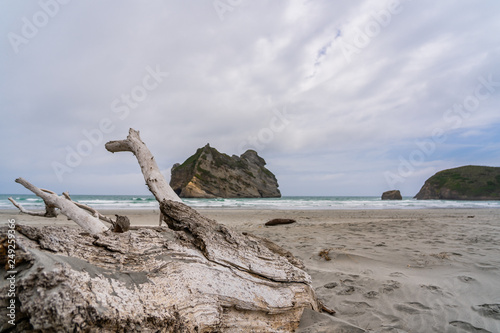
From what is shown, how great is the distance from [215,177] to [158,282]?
54062 millimetres

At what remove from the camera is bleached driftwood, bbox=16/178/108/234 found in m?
3.81

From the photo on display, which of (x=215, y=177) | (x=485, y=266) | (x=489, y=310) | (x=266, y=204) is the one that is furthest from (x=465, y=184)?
(x=489, y=310)

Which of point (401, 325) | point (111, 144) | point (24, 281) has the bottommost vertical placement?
point (401, 325)

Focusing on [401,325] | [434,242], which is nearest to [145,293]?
[401,325]

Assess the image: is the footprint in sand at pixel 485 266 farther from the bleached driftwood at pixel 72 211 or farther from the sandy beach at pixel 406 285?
the bleached driftwood at pixel 72 211

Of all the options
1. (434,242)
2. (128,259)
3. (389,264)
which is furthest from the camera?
(434,242)

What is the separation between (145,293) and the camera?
1.60 m

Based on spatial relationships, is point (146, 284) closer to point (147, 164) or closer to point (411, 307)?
point (147, 164)

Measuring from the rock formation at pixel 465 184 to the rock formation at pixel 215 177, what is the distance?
117ft

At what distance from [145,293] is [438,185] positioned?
63.0 m

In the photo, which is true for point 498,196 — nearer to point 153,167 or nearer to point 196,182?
point 196,182

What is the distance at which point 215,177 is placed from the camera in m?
55.3

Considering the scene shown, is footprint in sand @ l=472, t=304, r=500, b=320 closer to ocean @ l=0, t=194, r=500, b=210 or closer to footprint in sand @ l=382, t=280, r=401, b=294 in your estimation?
→ footprint in sand @ l=382, t=280, r=401, b=294

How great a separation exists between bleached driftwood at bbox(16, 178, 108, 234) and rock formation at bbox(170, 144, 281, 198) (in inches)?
1911
